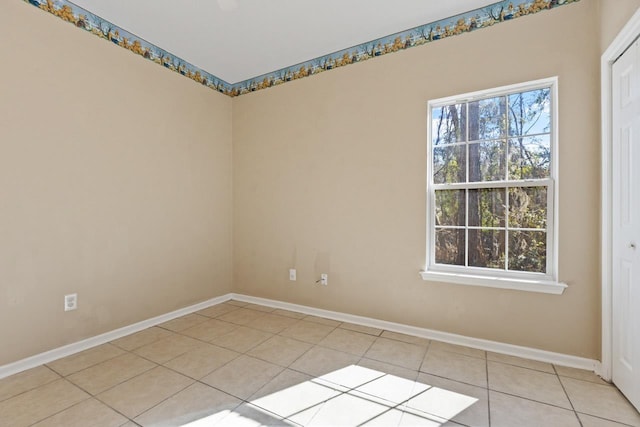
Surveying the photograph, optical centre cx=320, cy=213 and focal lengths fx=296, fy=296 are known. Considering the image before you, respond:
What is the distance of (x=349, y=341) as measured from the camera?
8.48 ft

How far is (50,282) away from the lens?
2.26 metres

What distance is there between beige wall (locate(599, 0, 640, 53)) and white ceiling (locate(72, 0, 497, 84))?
73 cm

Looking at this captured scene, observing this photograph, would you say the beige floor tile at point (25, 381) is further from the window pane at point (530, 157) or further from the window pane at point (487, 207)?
the window pane at point (530, 157)

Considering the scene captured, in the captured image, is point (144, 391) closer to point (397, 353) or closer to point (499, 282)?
point (397, 353)

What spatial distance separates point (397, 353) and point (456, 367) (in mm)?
430

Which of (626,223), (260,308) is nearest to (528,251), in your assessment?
(626,223)

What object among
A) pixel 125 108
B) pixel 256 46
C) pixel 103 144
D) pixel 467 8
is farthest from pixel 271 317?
pixel 467 8

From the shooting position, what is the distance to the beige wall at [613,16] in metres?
1.66

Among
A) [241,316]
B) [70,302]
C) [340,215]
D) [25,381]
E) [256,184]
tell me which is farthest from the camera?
[256,184]

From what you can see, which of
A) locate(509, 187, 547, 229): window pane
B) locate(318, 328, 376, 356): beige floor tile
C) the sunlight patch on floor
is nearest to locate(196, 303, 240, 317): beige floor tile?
locate(318, 328, 376, 356): beige floor tile

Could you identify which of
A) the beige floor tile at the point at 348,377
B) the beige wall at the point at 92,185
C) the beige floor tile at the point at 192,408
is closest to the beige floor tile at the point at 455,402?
the beige floor tile at the point at 348,377

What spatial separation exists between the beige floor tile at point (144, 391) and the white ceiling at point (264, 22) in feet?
9.13

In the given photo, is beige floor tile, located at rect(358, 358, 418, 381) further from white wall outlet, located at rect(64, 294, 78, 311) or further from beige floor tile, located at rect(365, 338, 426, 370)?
white wall outlet, located at rect(64, 294, 78, 311)

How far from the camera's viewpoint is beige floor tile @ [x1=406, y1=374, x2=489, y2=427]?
1637mm
